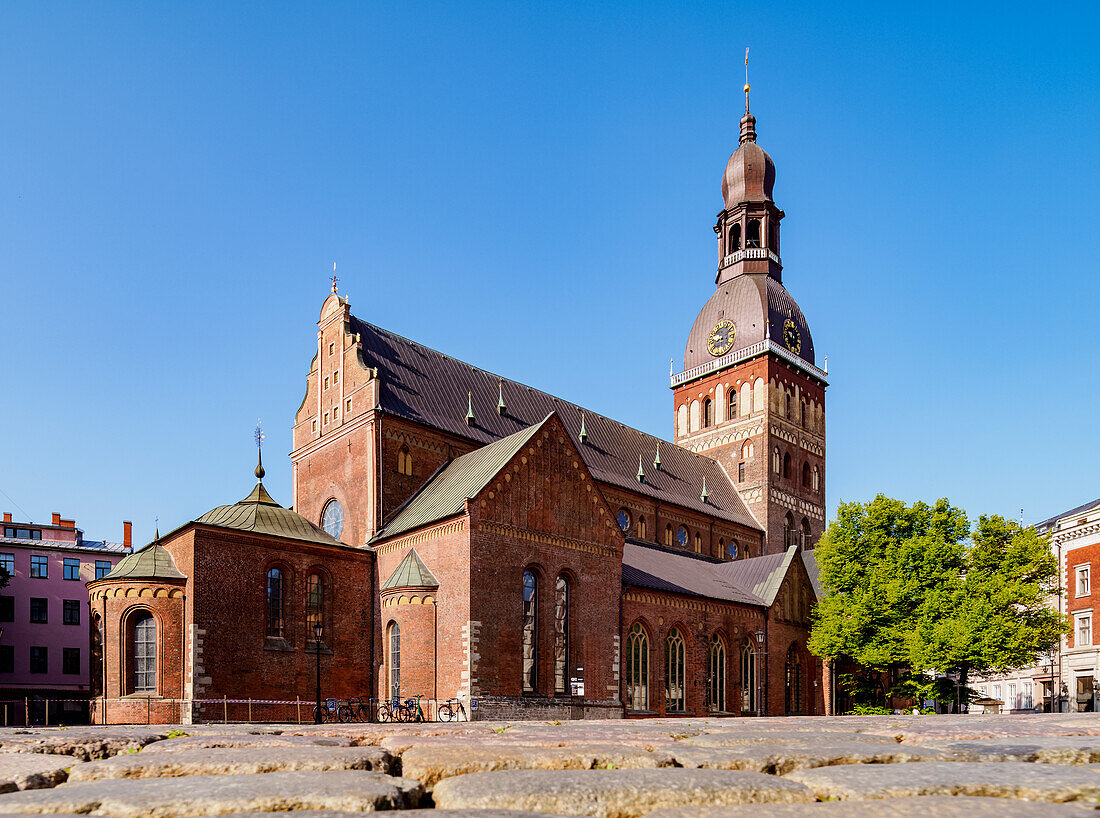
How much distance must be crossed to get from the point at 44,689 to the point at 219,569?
109 ft

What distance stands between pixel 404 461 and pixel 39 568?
3392 cm

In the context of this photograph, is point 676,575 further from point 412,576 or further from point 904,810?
point 904,810

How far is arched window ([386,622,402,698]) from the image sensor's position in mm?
33844

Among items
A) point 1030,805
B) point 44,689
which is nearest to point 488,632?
point 1030,805

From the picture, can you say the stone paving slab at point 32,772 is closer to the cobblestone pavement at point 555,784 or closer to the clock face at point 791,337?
the cobblestone pavement at point 555,784

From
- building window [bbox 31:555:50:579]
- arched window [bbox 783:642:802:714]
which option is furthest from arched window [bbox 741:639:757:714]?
building window [bbox 31:555:50:579]

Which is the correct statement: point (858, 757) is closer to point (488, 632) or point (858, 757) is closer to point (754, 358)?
point (488, 632)

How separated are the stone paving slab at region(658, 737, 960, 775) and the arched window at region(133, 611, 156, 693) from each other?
1150 inches

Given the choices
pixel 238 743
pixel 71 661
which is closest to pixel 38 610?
pixel 71 661

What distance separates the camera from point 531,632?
3362 cm

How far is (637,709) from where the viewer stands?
38.1 meters

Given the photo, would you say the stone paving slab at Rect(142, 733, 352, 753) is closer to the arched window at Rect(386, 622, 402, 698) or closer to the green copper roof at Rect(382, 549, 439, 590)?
the green copper roof at Rect(382, 549, 439, 590)

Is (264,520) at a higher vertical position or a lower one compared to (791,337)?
lower

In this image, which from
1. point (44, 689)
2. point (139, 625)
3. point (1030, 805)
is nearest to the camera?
point (1030, 805)
